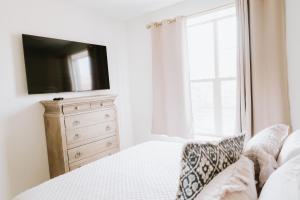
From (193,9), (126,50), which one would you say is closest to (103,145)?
(126,50)

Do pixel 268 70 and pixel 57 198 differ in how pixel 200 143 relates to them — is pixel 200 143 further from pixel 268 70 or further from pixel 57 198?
pixel 268 70

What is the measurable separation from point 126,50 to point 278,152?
302 cm

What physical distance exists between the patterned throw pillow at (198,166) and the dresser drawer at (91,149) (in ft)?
6.20

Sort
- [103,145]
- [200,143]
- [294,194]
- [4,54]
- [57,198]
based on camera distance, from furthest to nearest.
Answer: [103,145] → [4,54] → [57,198] → [200,143] → [294,194]

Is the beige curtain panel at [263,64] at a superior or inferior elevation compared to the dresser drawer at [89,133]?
superior

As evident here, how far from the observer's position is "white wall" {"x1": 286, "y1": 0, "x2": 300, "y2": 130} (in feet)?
7.16

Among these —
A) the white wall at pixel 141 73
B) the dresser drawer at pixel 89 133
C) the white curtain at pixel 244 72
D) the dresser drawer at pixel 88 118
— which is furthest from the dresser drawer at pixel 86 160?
the white curtain at pixel 244 72

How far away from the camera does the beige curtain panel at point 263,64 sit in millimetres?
2248

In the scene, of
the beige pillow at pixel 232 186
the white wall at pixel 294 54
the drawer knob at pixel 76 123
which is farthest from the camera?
the drawer knob at pixel 76 123

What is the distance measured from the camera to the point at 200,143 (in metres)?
0.93

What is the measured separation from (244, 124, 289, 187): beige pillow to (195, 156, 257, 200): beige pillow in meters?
0.14

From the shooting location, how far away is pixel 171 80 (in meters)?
3.13

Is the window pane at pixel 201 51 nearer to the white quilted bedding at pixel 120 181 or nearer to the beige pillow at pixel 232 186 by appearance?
the white quilted bedding at pixel 120 181

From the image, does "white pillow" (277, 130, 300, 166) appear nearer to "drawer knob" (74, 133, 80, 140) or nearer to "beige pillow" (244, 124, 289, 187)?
"beige pillow" (244, 124, 289, 187)
